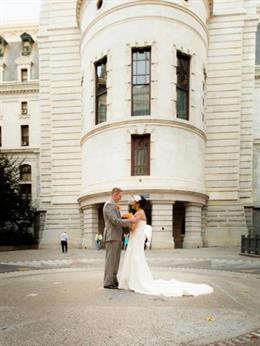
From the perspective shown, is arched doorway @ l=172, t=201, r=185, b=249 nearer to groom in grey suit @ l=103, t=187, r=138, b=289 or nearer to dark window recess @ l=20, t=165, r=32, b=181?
dark window recess @ l=20, t=165, r=32, b=181

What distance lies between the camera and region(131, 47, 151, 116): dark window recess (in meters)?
29.1

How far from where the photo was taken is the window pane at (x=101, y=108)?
101 feet

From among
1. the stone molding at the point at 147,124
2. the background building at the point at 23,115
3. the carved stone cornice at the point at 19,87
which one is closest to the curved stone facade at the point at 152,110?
the stone molding at the point at 147,124

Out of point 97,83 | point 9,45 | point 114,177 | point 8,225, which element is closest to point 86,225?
point 114,177

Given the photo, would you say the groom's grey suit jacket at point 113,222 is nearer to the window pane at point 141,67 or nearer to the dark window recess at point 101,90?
→ the window pane at point 141,67

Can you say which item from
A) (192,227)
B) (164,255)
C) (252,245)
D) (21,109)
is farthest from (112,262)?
(21,109)

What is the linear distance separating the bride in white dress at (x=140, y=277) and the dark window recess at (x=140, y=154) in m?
19.7

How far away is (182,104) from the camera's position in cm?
3019

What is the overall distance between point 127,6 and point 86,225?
676 inches

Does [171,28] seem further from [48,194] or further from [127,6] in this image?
[48,194]

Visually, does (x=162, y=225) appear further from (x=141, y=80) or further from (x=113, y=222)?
(x=113, y=222)

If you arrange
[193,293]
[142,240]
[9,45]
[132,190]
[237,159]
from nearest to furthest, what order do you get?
[193,293], [142,240], [132,190], [237,159], [9,45]

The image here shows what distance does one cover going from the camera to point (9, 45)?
4734 cm

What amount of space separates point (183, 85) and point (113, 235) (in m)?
23.3
